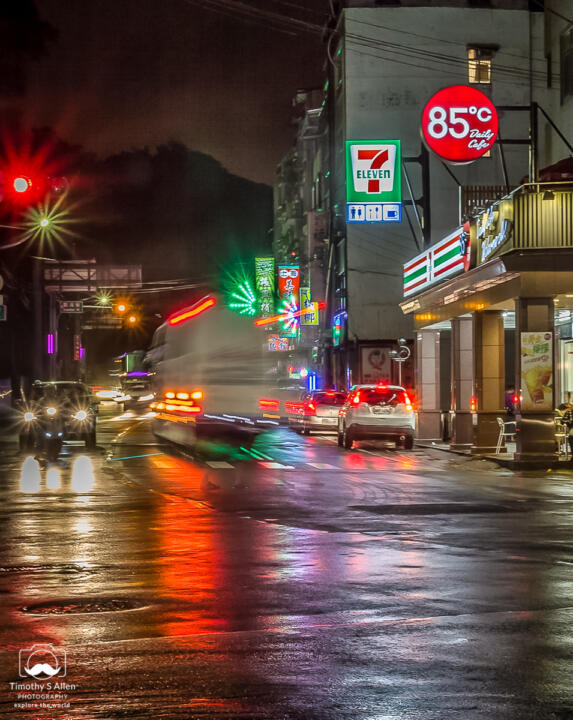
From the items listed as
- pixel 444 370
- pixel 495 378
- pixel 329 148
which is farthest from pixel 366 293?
pixel 495 378

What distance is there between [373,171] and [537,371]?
16.4 metres

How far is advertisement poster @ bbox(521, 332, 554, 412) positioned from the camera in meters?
24.9

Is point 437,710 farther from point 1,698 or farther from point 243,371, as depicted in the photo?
point 243,371

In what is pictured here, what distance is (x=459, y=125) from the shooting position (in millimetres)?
32562

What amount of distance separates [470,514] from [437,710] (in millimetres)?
9647

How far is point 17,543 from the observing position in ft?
40.5

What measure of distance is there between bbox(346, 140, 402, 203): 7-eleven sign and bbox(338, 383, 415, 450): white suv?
10336mm

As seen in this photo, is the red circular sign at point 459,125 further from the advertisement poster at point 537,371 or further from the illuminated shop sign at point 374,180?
the advertisement poster at point 537,371

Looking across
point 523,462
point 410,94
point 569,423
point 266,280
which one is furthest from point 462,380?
point 266,280

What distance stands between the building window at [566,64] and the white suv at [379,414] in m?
12.5

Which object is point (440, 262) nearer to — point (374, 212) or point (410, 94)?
point (374, 212)

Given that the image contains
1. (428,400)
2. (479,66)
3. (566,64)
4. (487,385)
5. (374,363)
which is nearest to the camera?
(487,385)

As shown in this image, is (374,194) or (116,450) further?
(374,194)

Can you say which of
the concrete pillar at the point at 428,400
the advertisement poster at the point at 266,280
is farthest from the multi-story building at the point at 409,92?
the advertisement poster at the point at 266,280
